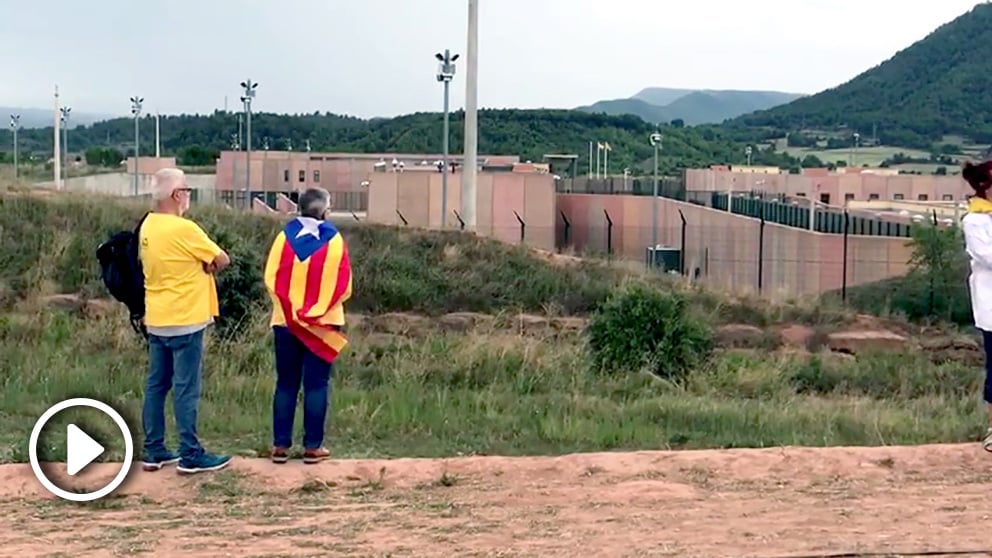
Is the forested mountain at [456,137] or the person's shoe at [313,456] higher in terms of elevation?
the forested mountain at [456,137]

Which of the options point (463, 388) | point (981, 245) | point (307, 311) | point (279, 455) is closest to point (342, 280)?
point (307, 311)

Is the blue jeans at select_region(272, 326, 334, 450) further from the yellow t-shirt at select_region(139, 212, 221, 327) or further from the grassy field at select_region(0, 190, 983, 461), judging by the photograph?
the grassy field at select_region(0, 190, 983, 461)

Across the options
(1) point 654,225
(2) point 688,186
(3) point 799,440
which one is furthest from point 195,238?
(2) point 688,186

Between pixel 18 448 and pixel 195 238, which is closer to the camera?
pixel 195 238

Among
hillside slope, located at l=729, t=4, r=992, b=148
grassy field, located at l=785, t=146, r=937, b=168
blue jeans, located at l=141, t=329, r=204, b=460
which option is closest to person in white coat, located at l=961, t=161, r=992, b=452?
blue jeans, located at l=141, t=329, r=204, b=460

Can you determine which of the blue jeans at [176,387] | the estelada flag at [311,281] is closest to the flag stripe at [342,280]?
the estelada flag at [311,281]

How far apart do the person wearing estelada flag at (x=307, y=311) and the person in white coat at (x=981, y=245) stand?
12.0 feet

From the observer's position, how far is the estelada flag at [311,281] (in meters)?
7.28

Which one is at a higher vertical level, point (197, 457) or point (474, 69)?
point (474, 69)

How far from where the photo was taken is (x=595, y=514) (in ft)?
21.2

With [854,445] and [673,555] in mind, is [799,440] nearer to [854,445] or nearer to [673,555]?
[854,445]

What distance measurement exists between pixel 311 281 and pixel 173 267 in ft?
2.49

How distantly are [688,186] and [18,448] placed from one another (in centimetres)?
5918

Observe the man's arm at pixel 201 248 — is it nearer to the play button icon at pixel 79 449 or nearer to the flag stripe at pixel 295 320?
the flag stripe at pixel 295 320
